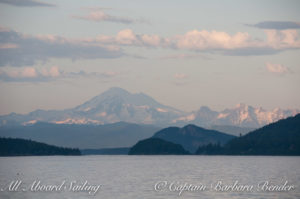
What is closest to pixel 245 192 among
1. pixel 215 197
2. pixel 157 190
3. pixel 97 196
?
pixel 215 197

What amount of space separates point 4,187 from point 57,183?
68.1ft

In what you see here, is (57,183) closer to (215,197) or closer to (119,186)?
(119,186)

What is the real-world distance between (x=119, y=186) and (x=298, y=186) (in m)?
45.4

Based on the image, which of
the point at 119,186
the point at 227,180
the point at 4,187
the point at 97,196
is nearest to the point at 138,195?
the point at 97,196

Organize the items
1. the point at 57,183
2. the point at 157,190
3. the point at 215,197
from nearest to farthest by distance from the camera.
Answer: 1. the point at 215,197
2. the point at 157,190
3. the point at 57,183

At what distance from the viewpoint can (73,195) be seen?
5433 inches

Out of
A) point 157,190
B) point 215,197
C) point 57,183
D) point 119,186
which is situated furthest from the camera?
point 57,183

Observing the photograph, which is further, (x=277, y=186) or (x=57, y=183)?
(x=57, y=183)

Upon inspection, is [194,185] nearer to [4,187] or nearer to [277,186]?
[277,186]

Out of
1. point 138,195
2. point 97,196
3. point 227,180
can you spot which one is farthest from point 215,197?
point 227,180

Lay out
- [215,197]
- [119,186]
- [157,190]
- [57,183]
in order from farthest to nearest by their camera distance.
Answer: [57,183], [119,186], [157,190], [215,197]

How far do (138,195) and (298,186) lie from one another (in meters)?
42.9

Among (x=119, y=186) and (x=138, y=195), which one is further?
(x=119, y=186)

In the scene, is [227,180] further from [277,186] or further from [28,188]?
[28,188]
